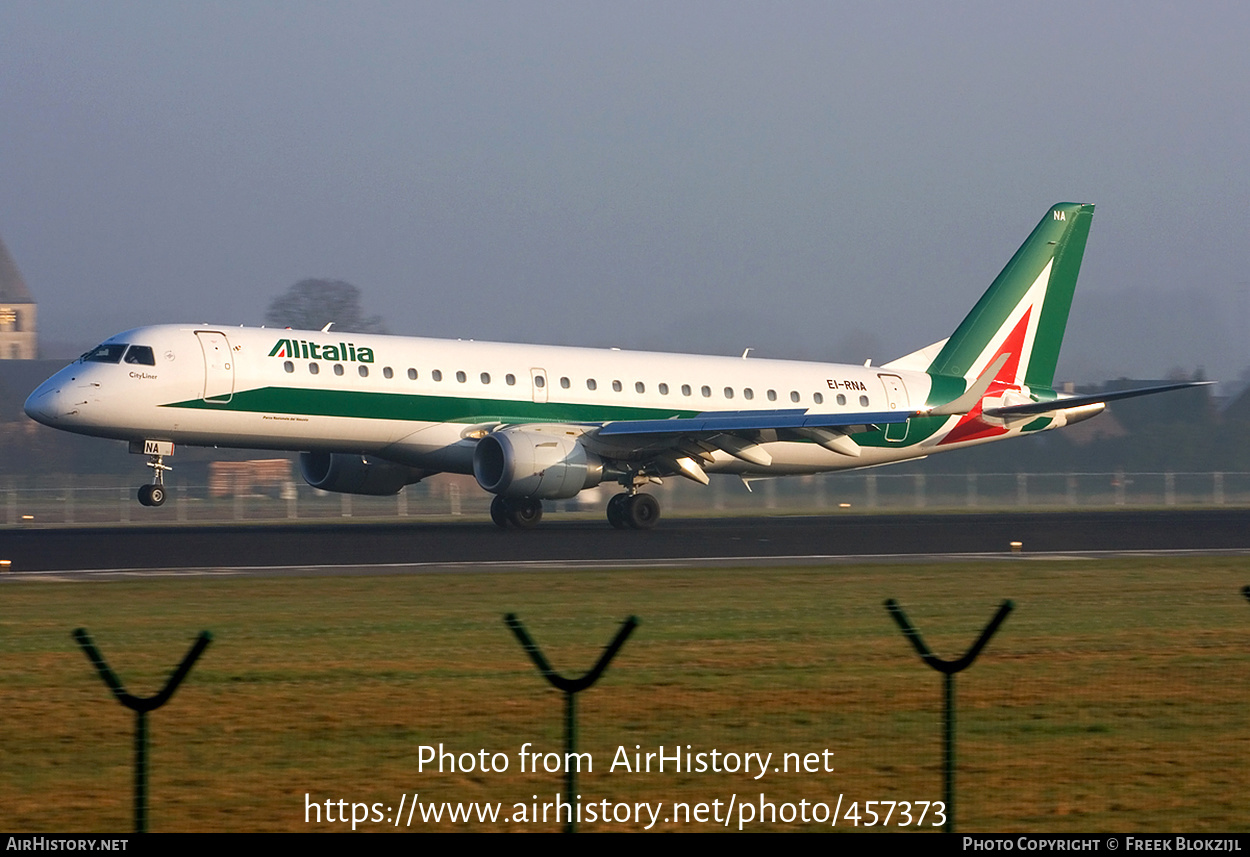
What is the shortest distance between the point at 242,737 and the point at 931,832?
4.64 meters

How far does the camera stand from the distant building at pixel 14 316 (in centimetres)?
12975

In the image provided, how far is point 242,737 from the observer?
10.3m

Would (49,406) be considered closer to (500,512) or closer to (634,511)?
(500,512)

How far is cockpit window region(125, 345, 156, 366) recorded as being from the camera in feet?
99.7

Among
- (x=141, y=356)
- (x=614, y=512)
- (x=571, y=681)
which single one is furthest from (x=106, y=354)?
(x=571, y=681)

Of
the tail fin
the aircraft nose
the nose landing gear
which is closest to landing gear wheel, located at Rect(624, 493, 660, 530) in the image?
the nose landing gear

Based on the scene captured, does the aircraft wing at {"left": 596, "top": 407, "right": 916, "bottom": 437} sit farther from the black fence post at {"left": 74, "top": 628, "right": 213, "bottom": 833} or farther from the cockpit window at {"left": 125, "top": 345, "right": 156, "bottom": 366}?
the black fence post at {"left": 74, "top": 628, "right": 213, "bottom": 833}

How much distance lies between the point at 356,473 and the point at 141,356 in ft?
20.2

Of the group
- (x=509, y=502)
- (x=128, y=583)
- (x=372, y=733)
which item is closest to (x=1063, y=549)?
(x=509, y=502)

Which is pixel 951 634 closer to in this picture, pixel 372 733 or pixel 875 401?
pixel 372 733

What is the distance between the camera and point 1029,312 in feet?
136

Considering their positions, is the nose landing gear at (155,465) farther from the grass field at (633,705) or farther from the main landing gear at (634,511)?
the grass field at (633,705)

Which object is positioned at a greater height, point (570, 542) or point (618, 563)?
point (570, 542)

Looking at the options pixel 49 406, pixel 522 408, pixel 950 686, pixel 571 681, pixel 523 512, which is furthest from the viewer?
pixel 523 512
